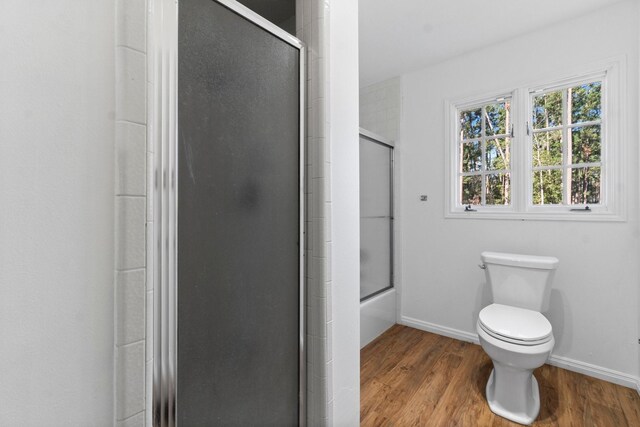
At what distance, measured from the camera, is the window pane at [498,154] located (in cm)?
241

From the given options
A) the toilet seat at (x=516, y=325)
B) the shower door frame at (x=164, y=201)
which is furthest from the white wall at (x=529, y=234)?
the shower door frame at (x=164, y=201)

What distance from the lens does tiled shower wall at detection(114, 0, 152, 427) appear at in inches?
23.4

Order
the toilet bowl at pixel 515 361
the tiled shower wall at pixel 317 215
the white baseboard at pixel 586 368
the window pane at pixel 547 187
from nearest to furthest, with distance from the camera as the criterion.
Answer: the tiled shower wall at pixel 317 215 < the toilet bowl at pixel 515 361 < the white baseboard at pixel 586 368 < the window pane at pixel 547 187

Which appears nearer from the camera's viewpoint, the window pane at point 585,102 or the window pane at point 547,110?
the window pane at point 585,102

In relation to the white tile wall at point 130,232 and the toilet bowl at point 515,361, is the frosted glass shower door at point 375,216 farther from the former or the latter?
the white tile wall at point 130,232

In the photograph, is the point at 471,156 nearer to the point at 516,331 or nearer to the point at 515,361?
the point at 516,331

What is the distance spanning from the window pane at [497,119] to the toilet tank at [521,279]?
3.61 feet

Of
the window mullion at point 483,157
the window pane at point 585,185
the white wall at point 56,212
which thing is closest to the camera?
the white wall at point 56,212

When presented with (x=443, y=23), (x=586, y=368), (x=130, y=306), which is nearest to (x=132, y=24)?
(x=130, y=306)

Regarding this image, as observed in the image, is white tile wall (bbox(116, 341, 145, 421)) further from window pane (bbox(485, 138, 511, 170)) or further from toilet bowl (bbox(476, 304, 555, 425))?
window pane (bbox(485, 138, 511, 170))

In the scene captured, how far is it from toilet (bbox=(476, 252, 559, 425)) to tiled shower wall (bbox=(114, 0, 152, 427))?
1766 millimetres

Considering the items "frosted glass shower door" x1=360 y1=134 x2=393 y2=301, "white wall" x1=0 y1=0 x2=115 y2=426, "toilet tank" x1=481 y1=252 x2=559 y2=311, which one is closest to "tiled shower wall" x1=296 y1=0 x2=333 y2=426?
"white wall" x1=0 y1=0 x2=115 y2=426

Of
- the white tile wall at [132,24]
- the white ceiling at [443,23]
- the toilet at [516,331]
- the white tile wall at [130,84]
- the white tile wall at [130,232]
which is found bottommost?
the toilet at [516,331]

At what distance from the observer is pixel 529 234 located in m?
2.21
